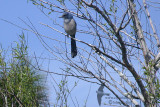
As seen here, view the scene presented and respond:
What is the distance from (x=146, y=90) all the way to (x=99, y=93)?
33.2 inches

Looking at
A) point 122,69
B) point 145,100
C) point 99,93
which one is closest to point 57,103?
point 99,93

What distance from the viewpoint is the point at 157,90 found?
6.33 ft

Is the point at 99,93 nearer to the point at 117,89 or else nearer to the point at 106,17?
the point at 117,89

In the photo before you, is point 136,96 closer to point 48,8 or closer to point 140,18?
point 140,18

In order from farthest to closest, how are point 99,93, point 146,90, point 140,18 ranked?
1. point 99,93
2. point 140,18
3. point 146,90

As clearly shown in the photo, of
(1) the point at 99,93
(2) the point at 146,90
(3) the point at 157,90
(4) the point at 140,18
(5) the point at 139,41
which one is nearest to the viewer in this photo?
(3) the point at 157,90

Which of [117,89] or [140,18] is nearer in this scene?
[117,89]

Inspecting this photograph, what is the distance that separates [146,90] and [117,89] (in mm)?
341

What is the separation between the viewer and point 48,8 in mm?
2533

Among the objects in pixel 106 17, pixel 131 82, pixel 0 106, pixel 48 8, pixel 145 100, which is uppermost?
pixel 48 8

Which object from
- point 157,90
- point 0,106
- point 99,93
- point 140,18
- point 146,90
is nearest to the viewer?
point 157,90

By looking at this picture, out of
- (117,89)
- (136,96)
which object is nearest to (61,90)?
(117,89)

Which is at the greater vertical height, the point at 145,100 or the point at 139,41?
the point at 139,41

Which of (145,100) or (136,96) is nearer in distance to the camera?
(145,100)
